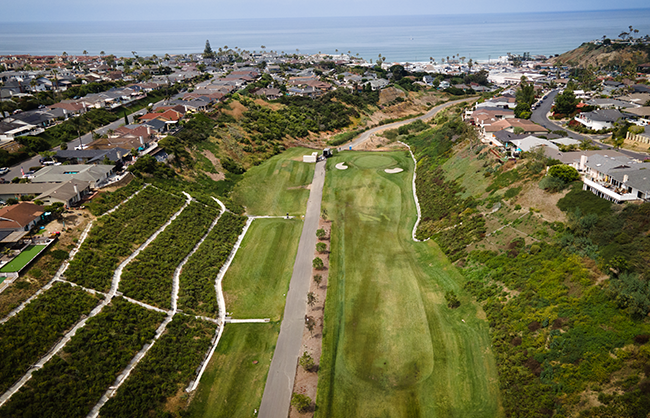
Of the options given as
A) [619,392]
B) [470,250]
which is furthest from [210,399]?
[470,250]

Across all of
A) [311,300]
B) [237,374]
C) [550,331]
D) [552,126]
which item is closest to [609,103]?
[552,126]

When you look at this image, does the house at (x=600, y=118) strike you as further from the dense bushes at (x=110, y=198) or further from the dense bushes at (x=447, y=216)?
the dense bushes at (x=110, y=198)

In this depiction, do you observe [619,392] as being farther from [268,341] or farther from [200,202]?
[200,202]

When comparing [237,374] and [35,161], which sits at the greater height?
[35,161]

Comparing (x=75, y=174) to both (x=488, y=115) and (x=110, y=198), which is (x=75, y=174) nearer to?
(x=110, y=198)

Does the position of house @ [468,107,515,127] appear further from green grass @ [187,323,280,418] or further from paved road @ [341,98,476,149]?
green grass @ [187,323,280,418]

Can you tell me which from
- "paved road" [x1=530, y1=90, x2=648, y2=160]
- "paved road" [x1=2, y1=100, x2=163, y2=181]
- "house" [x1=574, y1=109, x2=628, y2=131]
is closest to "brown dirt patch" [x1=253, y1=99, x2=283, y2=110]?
"paved road" [x1=2, y1=100, x2=163, y2=181]

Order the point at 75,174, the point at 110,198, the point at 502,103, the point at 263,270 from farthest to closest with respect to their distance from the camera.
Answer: the point at 502,103 → the point at 75,174 → the point at 110,198 → the point at 263,270

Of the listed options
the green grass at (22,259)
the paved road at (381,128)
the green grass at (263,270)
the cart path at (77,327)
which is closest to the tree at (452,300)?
the green grass at (263,270)
